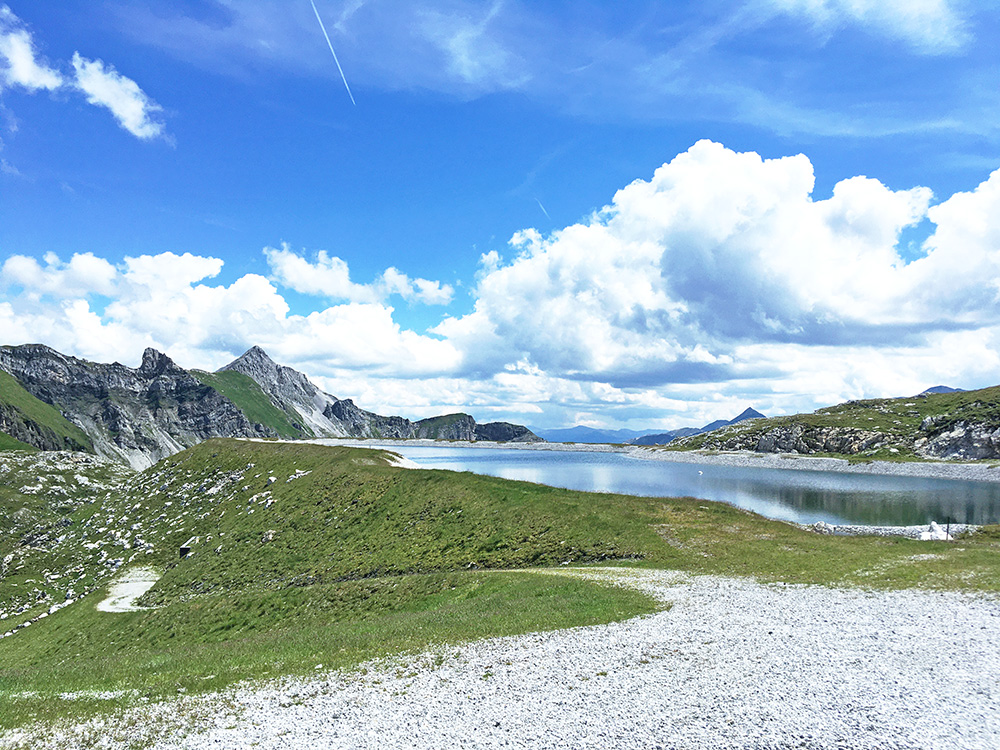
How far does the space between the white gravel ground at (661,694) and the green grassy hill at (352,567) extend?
2.97 m

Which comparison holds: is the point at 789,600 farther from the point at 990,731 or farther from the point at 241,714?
the point at 241,714

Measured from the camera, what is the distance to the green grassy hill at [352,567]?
2430 centimetres

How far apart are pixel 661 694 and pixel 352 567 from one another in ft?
124

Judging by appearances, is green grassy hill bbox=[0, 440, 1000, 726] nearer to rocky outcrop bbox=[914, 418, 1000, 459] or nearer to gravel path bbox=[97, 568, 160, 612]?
gravel path bbox=[97, 568, 160, 612]

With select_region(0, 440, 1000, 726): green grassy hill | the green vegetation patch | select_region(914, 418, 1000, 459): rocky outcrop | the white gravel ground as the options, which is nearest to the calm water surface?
select_region(0, 440, 1000, 726): green grassy hill

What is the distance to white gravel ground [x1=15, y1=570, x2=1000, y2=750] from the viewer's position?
14.3 metres

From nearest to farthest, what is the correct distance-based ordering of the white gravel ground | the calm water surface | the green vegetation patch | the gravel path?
the white gravel ground
the green vegetation patch
the gravel path
the calm water surface

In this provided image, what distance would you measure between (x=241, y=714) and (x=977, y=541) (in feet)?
190

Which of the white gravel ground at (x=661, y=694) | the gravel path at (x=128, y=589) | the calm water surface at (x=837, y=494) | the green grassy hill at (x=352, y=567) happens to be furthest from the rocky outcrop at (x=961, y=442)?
the gravel path at (x=128, y=589)

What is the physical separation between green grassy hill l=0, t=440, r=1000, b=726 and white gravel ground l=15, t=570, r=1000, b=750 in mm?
2969

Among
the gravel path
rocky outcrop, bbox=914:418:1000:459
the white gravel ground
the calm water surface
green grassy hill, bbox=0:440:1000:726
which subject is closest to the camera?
the white gravel ground

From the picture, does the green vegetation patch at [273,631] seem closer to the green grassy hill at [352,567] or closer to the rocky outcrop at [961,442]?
the green grassy hill at [352,567]

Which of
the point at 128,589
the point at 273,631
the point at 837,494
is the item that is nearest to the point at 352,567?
the point at 273,631

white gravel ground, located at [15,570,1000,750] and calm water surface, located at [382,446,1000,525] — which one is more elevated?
white gravel ground, located at [15,570,1000,750]
